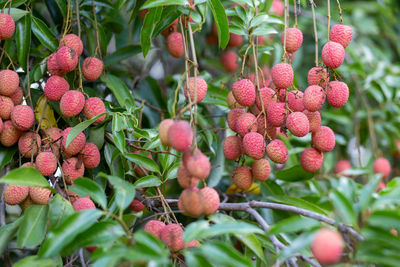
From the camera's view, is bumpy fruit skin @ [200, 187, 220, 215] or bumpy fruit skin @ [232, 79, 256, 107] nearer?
bumpy fruit skin @ [200, 187, 220, 215]

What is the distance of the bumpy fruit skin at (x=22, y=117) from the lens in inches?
35.9

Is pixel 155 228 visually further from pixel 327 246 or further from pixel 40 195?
pixel 327 246

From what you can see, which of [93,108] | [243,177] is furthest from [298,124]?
[93,108]

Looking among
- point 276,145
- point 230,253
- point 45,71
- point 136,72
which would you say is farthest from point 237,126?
point 136,72

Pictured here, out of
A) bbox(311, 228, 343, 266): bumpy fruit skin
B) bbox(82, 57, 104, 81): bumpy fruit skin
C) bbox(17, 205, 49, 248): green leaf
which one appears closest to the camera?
bbox(311, 228, 343, 266): bumpy fruit skin

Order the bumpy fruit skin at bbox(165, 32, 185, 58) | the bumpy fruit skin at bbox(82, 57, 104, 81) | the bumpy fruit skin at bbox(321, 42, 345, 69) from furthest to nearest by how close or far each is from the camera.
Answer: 1. the bumpy fruit skin at bbox(165, 32, 185, 58)
2. the bumpy fruit skin at bbox(82, 57, 104, 81)
3. the bumpy fruit skin at bbox(321, 42, 345, 69)

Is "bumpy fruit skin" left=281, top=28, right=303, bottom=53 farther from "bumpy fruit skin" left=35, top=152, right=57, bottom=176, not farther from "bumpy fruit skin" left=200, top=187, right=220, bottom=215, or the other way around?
"bumpy fruit skin" left=35, top=152, right=57, bottom=176

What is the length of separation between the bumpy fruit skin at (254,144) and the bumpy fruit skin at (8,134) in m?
0.48

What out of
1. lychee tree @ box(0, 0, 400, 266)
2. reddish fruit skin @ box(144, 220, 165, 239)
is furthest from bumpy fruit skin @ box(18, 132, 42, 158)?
reddish fruit skin @ box(144, 220, 165, 239)

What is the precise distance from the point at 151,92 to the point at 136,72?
0.52ft

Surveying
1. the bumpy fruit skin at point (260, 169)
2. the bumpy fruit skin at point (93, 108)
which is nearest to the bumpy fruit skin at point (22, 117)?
the bumpy fruit skin at point (93, 108)

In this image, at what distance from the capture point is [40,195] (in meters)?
0.84

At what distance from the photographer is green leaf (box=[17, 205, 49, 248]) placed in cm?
77

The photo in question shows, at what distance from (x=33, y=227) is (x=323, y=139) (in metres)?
0.58
